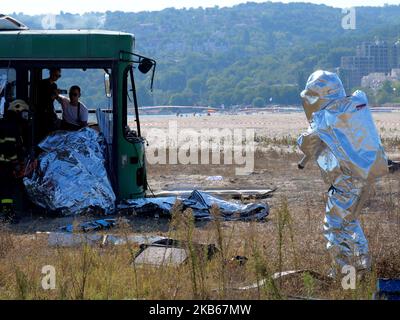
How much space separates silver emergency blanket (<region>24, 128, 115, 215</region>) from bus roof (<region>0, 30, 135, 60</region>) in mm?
1181

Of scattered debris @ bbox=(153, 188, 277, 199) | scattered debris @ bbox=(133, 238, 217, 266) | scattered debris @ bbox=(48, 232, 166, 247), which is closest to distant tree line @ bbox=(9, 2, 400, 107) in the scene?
scattered debris @ bbox=(153, 188, 277, 199)

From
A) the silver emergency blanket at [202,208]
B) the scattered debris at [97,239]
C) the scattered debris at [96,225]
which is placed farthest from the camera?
the silver emergency blanket at [202,208]

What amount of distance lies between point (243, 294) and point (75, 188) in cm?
637

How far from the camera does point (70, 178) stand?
45.2 feet

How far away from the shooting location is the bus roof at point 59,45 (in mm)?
14055

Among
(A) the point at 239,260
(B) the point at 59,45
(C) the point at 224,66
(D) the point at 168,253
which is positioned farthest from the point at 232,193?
(C) the point at 224,66

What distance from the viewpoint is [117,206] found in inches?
551

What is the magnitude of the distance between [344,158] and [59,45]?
6549mm

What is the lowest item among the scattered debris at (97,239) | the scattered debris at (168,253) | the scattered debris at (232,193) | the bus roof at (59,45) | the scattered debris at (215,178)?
the scattered debris at (215,178)

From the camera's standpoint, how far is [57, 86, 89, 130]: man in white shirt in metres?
14.5

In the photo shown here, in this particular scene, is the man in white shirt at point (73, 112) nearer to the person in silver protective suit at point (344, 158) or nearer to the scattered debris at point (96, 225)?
the scattered debris at point (96, 225)

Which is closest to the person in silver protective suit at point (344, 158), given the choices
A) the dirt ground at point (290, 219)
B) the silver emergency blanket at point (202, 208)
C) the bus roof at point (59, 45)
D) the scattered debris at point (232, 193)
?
the dirt ground at point (290, 219)

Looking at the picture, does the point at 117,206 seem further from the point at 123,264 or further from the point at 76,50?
the point at 123,264

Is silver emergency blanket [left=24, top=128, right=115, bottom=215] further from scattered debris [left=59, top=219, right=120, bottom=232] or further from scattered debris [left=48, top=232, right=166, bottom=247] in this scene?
scattered debris [left=48, top=232, right=166, bottom=247]
